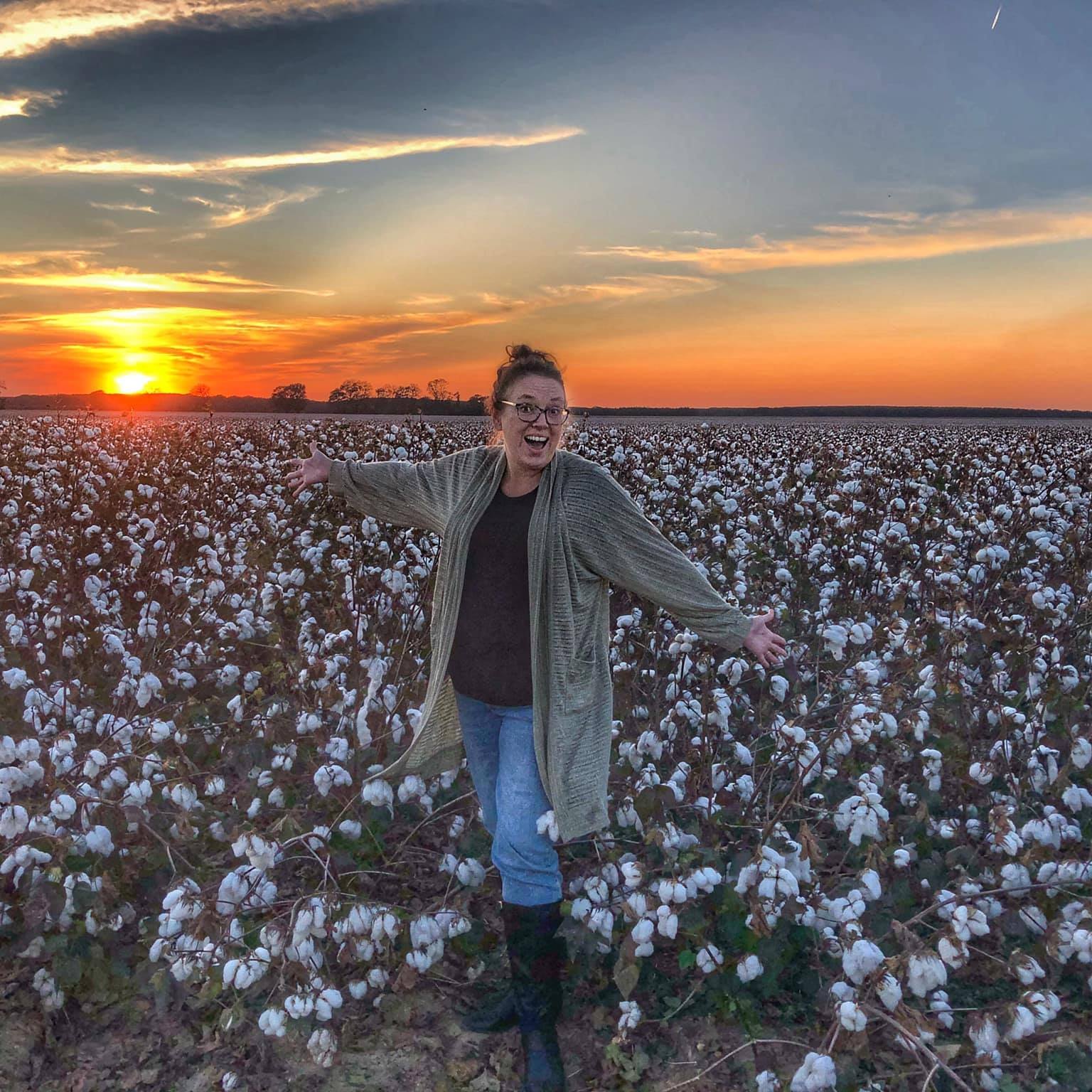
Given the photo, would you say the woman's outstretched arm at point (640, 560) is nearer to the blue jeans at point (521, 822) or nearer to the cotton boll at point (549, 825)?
the blue jeans at point (521, 822)

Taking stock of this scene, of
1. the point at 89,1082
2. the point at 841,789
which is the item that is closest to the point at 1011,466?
the point at 841,789

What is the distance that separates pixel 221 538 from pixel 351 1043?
19.2ft

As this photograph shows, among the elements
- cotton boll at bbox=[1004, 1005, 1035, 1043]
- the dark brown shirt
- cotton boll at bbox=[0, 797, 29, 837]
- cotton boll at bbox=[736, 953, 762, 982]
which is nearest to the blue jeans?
the dark brown shirt

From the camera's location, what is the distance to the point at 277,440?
1697 centimetres

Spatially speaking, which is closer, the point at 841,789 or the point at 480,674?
the point at 480,674

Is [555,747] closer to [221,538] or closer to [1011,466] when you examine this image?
[221,538]

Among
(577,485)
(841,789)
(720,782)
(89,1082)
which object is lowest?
(89,1082)

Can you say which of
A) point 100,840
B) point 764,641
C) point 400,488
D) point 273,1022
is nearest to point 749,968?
point 764,641

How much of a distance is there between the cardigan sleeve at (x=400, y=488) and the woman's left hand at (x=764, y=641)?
1377mm

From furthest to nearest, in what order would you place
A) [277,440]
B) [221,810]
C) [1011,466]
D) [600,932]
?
[277,440]
[1011,466]
[221,810]
[600,932]

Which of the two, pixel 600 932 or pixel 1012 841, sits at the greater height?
pixel 1012 841

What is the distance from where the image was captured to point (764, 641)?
3678 millimetres

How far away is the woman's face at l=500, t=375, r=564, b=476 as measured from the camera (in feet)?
12.0

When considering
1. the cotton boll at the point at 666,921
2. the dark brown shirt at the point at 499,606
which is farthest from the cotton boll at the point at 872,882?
the dark brown shirt at the point at 499,606
